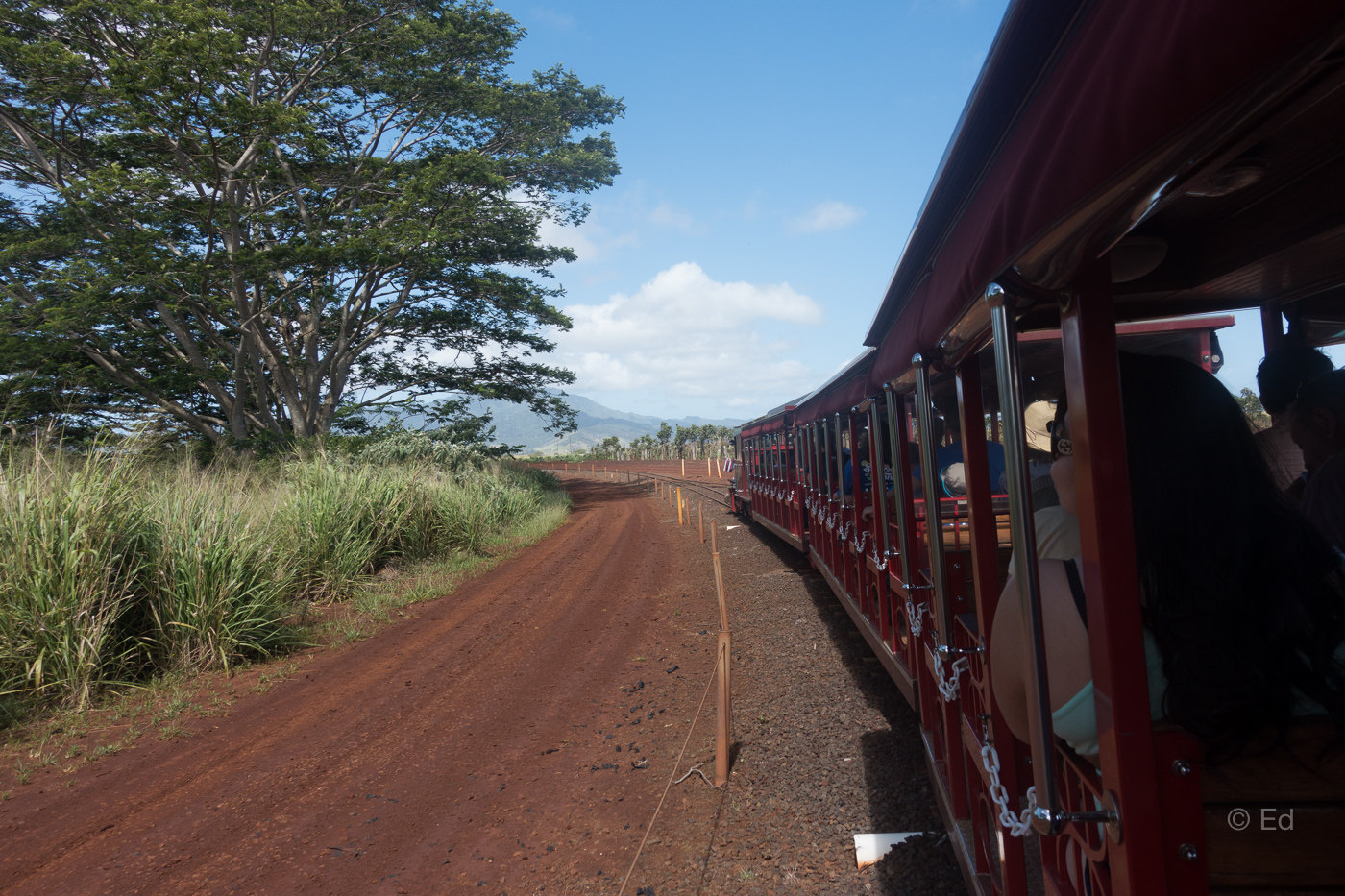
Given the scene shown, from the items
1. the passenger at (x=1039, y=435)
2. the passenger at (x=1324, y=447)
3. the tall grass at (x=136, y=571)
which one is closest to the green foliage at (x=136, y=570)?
the tall grass at (x=136, y=571)

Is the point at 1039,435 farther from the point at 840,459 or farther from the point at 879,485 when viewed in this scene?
the point at 840,459

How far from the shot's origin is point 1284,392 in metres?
2.70

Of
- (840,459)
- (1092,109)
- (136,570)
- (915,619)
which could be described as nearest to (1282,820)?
(1092,109)

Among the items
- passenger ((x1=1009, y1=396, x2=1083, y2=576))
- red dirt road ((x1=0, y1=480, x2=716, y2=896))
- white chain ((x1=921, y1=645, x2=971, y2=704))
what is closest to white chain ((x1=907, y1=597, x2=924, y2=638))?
white chain ((x1=921, y1=645, x2=971, y2=704))

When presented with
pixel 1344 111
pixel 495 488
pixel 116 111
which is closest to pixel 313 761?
pixel 1344 111

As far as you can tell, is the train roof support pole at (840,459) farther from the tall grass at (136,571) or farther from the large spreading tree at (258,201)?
the large spreading tree at (258,201)

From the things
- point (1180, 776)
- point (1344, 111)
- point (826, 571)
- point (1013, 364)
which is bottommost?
point (826, 571)

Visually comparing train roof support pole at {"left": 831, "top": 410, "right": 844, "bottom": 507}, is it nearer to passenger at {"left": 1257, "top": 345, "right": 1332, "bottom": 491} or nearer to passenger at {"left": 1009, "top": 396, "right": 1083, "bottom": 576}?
passenger at {"left": 1257, "top": 345, "right": 1332, "bottom": 491}

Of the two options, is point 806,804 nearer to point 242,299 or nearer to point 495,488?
point 495,488

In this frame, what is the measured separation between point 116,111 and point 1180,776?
19189 mm

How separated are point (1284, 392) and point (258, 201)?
65.0 ft

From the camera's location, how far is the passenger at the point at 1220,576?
1.41 meters

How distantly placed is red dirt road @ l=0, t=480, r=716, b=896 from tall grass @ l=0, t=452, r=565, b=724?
100 centimetres

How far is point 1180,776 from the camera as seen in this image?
1413mm
